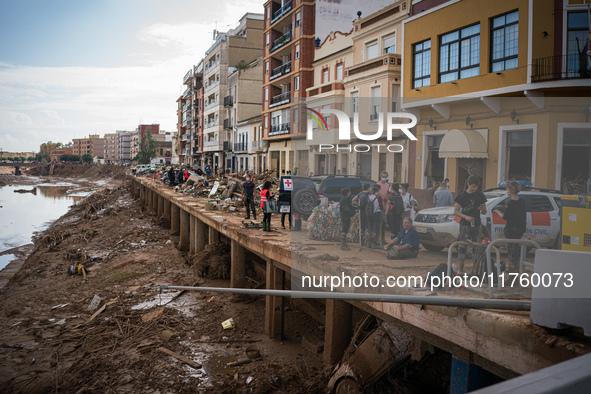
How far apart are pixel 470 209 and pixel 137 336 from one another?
8763 millimetres

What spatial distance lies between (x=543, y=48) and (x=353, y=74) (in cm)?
1167

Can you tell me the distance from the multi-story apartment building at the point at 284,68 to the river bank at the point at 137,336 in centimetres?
1818

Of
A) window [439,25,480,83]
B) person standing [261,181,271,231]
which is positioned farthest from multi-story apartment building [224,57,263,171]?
window [439,25,480,83]

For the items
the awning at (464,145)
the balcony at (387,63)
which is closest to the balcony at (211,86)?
the balcony at (387,63)

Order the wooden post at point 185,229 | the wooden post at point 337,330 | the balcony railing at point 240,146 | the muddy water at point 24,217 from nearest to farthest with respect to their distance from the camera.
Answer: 1. the wooden post at point 337,330
2. the wooden post at point 185,229
3. the muddy water at point 24,217
4. the balcony railing at point 240,146

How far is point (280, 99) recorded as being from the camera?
38.4m

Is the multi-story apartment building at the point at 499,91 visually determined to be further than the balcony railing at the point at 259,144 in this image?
No

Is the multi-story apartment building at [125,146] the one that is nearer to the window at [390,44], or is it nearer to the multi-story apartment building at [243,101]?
the multi-story apartment building at [243,101]

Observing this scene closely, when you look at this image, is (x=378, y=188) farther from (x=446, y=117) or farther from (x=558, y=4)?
(x=558, y=4)

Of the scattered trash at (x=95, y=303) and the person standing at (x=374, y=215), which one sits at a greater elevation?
the person standing at (x=374, y=215)

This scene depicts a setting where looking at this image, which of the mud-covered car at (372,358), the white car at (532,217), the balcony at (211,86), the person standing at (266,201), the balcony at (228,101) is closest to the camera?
the white car at (532,217)

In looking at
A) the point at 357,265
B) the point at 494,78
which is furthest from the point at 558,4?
the point at 357,265

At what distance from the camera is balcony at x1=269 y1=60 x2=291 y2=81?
36.3 m

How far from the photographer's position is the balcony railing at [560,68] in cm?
1285
